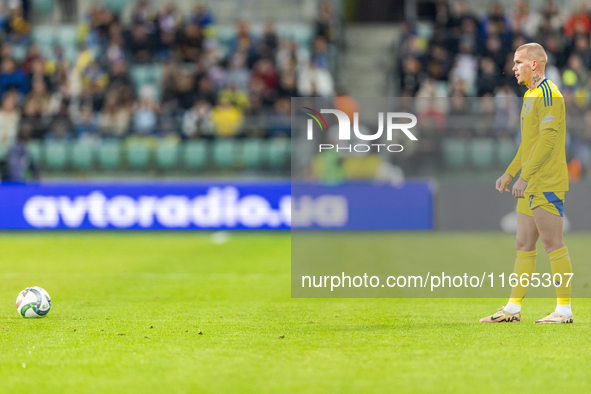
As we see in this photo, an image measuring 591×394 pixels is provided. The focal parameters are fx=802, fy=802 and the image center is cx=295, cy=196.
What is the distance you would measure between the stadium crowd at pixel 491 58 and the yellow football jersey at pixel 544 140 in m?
8.47

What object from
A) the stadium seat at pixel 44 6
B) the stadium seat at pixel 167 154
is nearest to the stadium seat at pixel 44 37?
the stadium seat at pixel 44 6

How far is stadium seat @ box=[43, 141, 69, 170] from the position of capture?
52.6 ft

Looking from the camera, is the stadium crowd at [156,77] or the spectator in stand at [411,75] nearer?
the stadium crowd at [156,77]

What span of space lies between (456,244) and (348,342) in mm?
8454

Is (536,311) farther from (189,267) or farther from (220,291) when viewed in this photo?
(189,267)

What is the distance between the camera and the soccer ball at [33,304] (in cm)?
669

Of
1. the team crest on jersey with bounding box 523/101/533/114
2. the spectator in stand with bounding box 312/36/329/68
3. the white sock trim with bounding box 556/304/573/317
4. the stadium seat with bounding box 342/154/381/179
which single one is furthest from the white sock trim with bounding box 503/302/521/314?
the spectator in stand with bounding box 312/36/329/68

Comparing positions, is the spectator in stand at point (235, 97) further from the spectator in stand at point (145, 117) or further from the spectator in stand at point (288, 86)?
the spectator in stand at point (145, 117)

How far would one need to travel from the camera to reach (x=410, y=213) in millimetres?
Answer: 15992

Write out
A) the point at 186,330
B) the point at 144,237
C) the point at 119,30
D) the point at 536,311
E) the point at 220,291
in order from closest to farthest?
the point at 186,330 → the point at 536,311 → the point at 220,291 → the point at 144,237 → the point at 119,30

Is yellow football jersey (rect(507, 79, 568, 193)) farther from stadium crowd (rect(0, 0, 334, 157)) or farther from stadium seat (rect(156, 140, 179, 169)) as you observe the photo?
stadium seat (rect(156, 140, 179, 169))

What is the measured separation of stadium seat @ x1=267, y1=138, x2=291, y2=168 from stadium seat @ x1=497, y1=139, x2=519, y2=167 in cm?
398

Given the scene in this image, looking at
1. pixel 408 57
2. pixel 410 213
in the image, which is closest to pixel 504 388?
pixel 410 213

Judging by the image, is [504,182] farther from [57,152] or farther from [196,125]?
[57,152]
